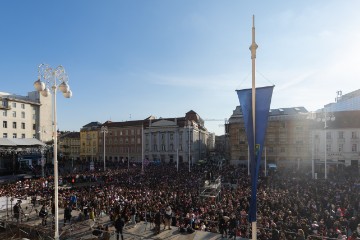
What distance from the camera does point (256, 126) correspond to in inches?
318

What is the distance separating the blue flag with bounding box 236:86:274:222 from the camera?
25.7 feet

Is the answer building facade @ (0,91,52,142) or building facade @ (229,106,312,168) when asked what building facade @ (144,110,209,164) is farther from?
building facade @ (0,91,52,142)

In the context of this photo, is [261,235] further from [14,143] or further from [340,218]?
[14,143]

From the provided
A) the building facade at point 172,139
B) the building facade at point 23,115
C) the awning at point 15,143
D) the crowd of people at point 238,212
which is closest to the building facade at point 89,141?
the building facade at point 23,115

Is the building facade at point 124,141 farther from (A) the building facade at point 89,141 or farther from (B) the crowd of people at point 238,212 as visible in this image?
(B) the crowd of people at point 238,212

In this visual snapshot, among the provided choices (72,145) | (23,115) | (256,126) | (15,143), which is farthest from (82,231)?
(72,145)

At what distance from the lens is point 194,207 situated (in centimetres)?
1886

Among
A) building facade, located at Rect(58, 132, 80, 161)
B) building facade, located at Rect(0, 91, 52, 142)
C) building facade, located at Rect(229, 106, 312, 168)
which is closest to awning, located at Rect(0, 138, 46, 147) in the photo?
building facade, located at Rect(0, 91, 52, 142)

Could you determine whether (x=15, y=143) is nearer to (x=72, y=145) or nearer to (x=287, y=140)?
(x=72, y=145)

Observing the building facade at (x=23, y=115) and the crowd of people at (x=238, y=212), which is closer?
the crowd of people at (x=238, y=212)

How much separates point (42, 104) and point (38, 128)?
21.3 feet

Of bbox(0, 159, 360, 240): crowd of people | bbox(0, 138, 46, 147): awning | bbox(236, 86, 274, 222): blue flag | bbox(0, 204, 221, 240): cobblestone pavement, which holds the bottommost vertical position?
bbox(0, 204, 221, 240): cobblestone pavement

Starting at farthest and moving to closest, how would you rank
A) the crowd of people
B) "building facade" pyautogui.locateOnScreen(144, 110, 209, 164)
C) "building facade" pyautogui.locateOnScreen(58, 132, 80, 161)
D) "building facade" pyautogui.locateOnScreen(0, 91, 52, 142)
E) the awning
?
1. "building facade" pyautogui.locateOnScreen(58, 132, 80, 161)
2. "building facade" pyautogui.locateOnScreen(144, 110, 209, 164)
3. "building facade" pyautogui.locateOnScreen(0, 91, 52, 142)
4. the awning
5. the crowd of people

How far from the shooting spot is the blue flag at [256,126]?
7.83 m
